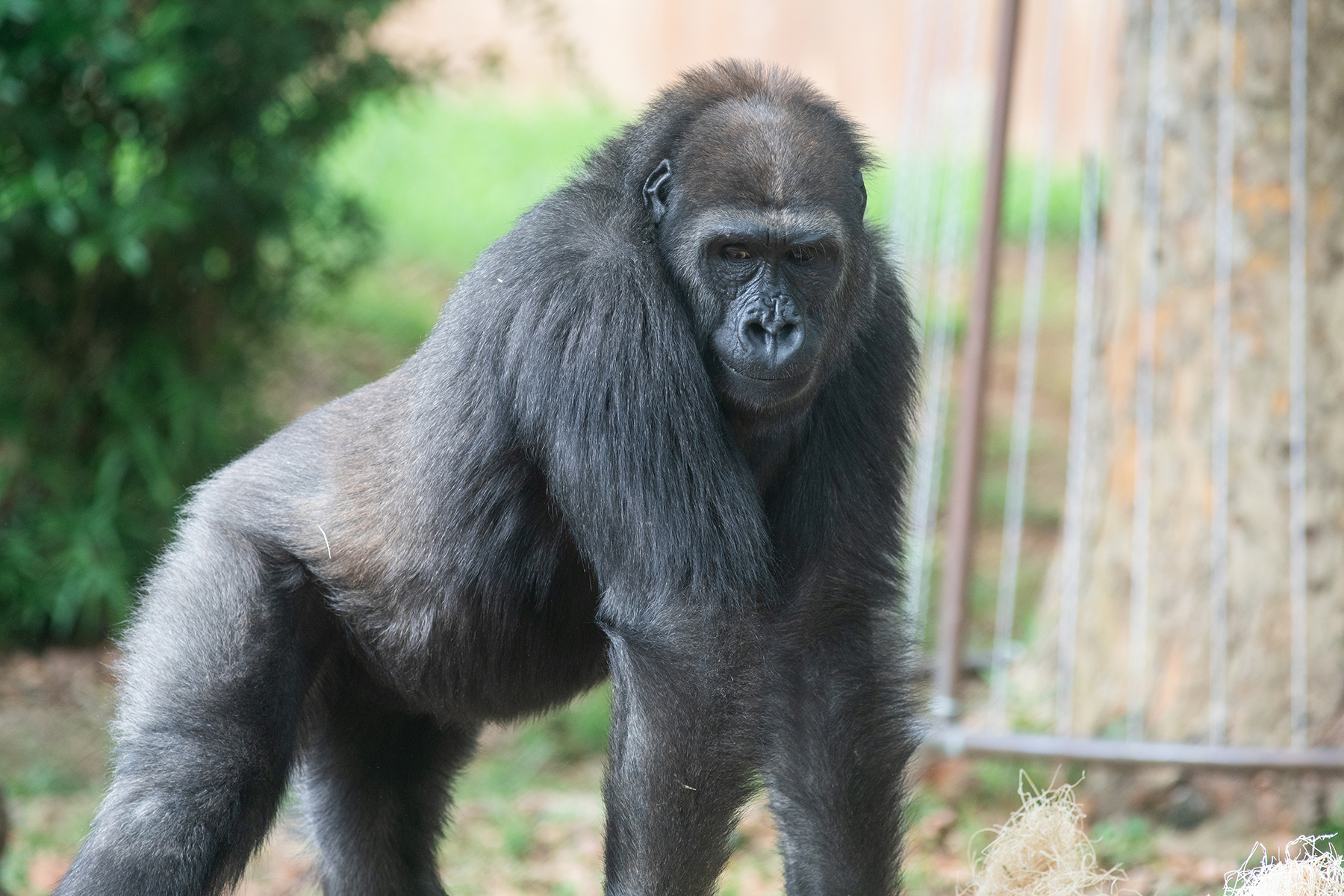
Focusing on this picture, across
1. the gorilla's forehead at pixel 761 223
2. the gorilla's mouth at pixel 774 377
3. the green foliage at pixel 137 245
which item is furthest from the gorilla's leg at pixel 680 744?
the green foliage at pixel 137 245

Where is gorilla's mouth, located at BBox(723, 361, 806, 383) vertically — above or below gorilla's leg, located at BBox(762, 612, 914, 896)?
above

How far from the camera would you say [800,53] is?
613 inches

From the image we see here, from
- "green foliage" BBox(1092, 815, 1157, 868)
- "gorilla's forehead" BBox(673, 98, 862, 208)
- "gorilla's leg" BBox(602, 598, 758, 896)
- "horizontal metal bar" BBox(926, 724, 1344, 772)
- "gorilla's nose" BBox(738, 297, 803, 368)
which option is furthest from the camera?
"green foliage" BBox(1092, 815, 1157, 868)

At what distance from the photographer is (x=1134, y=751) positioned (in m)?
5.81

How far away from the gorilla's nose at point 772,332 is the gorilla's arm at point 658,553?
0.14 metres

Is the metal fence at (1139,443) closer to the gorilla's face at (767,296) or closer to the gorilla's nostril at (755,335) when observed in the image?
the gorilla's face at (767,296)

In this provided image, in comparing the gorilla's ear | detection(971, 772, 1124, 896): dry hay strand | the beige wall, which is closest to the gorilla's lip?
the gorilla's ear

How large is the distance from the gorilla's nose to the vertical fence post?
3.24m

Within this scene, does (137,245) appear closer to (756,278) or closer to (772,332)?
(756,278)

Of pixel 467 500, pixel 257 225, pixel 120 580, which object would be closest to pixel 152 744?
pixel 467 500

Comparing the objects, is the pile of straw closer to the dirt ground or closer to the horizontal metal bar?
the dirt ground

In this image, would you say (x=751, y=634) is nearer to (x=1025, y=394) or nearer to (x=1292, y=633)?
(x=1292, y=633)

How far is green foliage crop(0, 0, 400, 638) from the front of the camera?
6969 millimetres

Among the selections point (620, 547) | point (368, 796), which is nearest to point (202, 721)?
point (368, 796)
